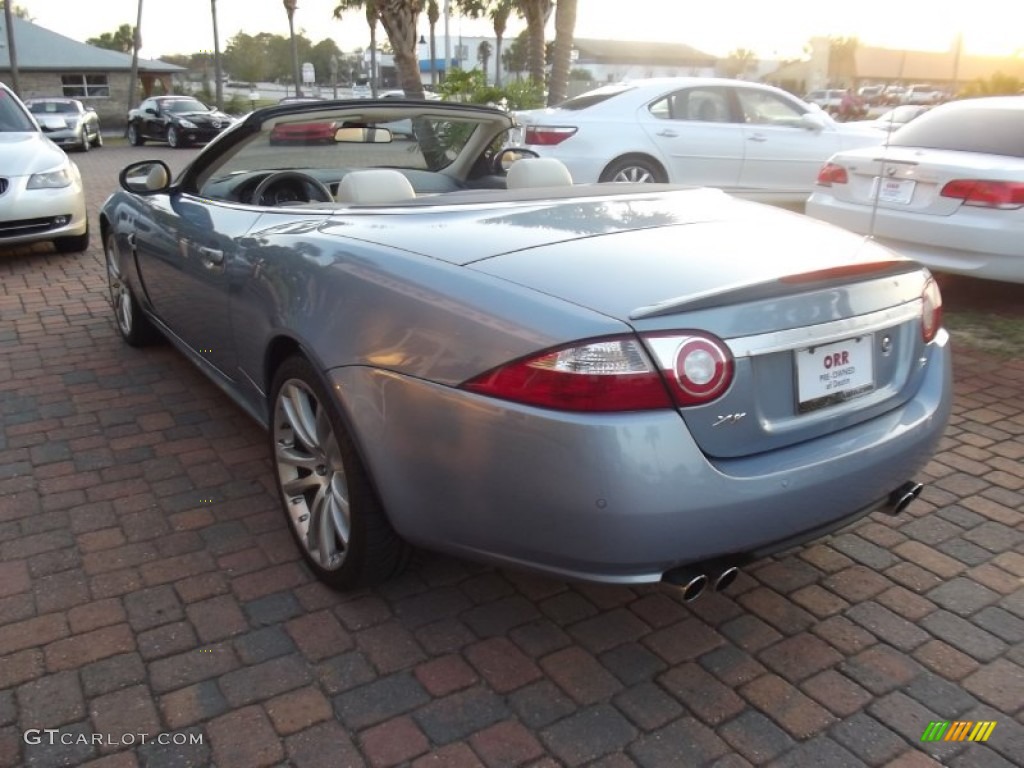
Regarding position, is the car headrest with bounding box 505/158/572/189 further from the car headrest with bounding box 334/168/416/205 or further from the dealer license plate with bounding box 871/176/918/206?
the dealer license plate with bounding box 871/176/918/206

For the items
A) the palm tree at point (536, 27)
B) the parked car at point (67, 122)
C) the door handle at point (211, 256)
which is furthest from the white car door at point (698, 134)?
the parked car at point (67, 122)

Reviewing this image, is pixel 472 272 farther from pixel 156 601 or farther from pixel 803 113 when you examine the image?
pixel 803 113

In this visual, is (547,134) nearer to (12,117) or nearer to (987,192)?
(987,192)

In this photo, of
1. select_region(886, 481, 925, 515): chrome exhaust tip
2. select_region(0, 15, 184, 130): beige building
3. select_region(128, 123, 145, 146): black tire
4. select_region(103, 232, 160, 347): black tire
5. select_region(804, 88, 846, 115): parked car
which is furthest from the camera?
select_region(0, 15, 184, 130): beige building

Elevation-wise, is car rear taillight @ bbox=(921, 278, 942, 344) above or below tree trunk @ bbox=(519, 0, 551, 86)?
below

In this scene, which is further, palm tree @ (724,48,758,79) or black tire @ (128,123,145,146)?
palm tree @ (724,48,758,79)

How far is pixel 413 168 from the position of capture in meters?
4.29

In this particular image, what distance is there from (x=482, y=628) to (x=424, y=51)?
366 ft

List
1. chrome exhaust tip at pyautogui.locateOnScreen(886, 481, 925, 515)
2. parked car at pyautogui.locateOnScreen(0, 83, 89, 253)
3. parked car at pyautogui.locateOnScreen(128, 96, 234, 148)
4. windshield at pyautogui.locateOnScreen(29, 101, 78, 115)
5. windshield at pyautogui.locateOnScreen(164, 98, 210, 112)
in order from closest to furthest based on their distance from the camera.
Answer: chrome exhaust tip at pyautogui.locateOnScreen(886, 481, 925, 515) < parked car at pyautogui.locateOnScreen(0, 83, 89, 253) < windshield at pyautogui.locateOnScreen(29, 101, 78, 115) < parked car at pyautogui.locateOnScreen(128, 96, 234, 148) < windshield at pyautogui.locateOnScreen(164, 98, 210, 112)

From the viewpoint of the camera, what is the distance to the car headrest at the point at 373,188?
10.7ft

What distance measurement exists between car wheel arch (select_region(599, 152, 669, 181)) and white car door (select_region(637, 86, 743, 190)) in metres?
0.09

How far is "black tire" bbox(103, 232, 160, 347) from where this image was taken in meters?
5.18

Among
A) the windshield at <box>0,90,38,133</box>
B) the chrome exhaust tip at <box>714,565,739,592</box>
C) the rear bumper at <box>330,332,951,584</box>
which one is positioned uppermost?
the windshield at <box>0,90,38,133</box>

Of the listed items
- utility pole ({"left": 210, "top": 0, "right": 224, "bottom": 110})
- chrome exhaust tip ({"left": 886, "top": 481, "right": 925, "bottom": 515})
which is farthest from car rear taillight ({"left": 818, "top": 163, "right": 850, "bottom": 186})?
utility pole ({"left": 210, "top": 0, "right": 224, "bottom": 110})
